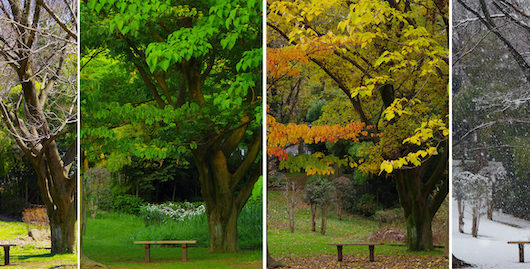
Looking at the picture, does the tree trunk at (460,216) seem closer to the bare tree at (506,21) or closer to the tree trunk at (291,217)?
the bare tree at (506,21)

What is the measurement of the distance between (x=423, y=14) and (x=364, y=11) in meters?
0.70

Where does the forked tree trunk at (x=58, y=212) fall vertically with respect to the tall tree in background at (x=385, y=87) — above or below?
below

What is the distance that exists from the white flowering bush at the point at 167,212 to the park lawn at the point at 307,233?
798 mm

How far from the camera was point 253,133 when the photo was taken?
18.3 feet

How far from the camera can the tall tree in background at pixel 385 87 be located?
18.1 feet

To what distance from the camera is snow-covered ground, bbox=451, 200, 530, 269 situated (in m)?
5.41

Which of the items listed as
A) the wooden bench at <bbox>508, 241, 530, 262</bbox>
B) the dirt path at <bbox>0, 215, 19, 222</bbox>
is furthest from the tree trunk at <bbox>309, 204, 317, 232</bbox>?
the dirt path at <bbox>0, 215, 19, 222</bbox>

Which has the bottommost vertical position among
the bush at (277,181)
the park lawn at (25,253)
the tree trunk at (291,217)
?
the park lawn at (25,253)

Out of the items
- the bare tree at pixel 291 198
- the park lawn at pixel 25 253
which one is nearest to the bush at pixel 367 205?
the bare tree at pixel 291 198

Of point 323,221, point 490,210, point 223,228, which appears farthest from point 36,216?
point 490,210

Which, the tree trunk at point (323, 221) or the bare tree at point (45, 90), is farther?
the bare tree at point (45, 90)

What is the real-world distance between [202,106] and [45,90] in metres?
2.12

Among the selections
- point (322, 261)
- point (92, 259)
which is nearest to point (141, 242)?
point (92, 259)

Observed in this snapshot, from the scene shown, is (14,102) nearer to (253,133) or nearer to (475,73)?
(253,133)
